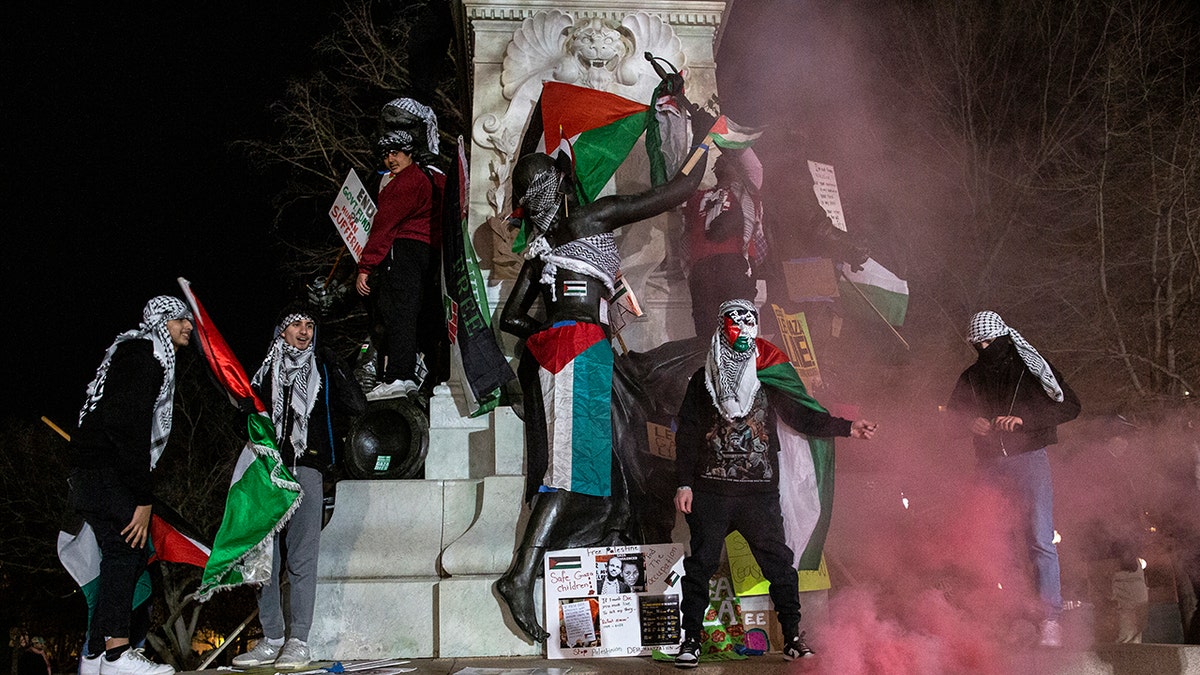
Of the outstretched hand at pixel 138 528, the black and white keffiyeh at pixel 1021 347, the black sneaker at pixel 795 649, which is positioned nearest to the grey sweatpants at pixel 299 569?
the outstretched hand at pixel 138 528

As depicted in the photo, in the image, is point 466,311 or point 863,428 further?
point 466,311

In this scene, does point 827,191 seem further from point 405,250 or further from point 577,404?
point 405,250

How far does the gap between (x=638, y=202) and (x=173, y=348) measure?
2.97 metres

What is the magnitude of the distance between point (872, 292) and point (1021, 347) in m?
1.83

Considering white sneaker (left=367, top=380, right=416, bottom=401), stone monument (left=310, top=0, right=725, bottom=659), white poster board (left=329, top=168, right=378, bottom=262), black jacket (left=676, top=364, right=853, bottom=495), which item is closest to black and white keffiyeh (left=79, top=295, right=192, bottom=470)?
stone monument (left=310, top=0, right=725, bottom=659)

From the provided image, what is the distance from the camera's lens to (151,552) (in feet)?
17.1

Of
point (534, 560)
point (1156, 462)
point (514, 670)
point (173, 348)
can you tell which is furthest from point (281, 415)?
point (1156, 462)

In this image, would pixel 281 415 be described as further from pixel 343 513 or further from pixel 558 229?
pixel 558 229

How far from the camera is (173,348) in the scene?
544cm

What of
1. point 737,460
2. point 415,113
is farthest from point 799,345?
point 415,113

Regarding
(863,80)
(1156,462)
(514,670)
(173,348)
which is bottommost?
(514,670)

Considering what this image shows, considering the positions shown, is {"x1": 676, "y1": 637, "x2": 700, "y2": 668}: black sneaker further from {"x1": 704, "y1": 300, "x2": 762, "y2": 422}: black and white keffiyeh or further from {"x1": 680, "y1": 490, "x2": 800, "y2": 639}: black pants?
{"x1": 704, "y1": 300, "x2": 762, "y2": 422}: black and white keffiyeh

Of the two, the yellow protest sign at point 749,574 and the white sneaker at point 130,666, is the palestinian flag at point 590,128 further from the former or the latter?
the white sneaker at point 130,666

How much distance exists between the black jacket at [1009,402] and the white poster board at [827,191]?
1.81 metres
